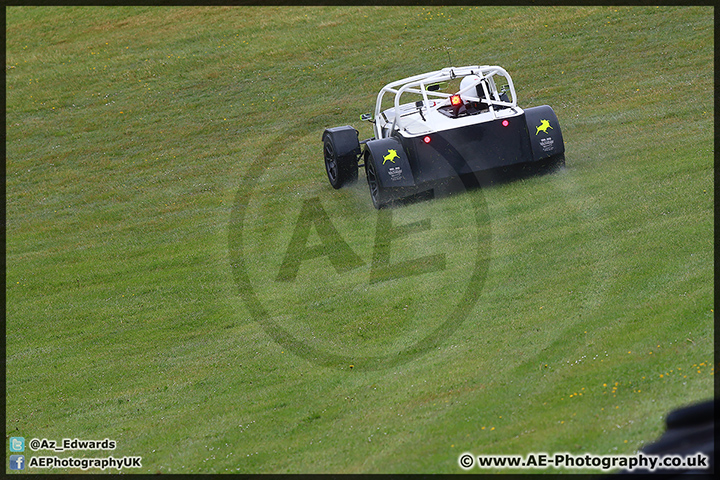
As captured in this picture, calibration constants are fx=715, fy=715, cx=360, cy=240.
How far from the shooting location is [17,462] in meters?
7.94

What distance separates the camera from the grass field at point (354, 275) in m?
7.16

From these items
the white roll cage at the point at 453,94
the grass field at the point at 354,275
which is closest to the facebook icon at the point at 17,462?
the grass field at the point at 354,275

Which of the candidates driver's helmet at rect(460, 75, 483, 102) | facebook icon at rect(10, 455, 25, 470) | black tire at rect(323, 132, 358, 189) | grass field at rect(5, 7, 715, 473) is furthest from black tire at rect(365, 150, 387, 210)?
facebook icon at rect(10, 455, 25, 470)

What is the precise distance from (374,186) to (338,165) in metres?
1.51

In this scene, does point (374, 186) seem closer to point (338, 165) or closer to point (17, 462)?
point (338, 165)

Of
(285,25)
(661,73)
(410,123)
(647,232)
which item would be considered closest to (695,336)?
(647,232)

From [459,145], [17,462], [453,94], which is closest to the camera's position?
[17,462]

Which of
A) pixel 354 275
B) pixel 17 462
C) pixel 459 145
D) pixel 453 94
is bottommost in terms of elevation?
pixel 354 275

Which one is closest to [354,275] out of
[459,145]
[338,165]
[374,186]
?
[374,186]

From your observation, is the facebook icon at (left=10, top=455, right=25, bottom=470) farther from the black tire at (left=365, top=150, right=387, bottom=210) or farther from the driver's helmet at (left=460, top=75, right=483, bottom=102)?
the driver's helmet at (left=460, top=75, right=483, bottom=102)

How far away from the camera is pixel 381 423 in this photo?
7.27 metres

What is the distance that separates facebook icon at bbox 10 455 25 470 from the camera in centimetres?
786

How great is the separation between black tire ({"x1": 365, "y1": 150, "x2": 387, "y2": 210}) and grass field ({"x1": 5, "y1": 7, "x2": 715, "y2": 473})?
0.44 meters
